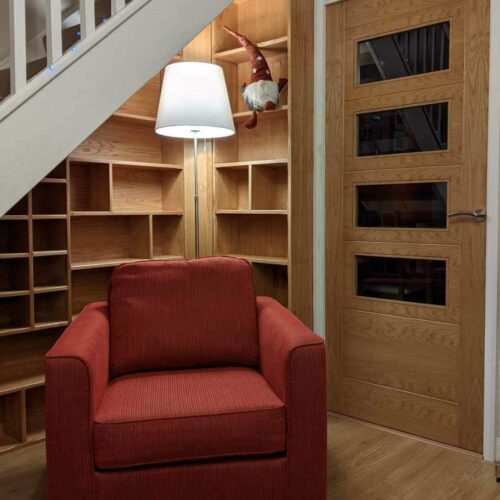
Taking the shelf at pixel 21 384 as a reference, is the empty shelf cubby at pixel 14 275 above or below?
above

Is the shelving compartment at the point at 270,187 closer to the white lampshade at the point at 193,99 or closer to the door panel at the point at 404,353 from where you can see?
the white lampshade at the point at 193,99

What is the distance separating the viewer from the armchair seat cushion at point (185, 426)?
1.75 meters

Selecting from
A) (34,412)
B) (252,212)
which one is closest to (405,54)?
(252,212)

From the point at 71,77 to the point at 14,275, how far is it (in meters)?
1.20

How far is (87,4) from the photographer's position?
1.77 m

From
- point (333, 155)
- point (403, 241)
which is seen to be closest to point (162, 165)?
point (333, 155)

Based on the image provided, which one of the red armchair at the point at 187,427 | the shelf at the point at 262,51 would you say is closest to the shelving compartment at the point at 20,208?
the red armchair at the point at 187,427

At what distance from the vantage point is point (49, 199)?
2.77m

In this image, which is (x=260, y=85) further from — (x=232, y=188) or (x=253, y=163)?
→ (x=232, y=188)

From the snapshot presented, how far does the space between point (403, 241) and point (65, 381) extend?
1695 millimetres

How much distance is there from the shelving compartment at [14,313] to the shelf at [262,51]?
1707mm

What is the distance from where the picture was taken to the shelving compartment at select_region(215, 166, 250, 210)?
341cm

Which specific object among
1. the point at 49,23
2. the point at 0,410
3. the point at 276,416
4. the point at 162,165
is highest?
the point at 49,23

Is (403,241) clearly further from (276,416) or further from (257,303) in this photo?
(276,416)
